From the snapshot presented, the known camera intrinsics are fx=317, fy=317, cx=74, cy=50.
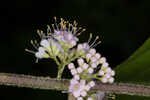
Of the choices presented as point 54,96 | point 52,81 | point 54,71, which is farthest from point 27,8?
point 52,81

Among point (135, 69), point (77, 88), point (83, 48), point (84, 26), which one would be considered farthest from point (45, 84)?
point (84, 26)

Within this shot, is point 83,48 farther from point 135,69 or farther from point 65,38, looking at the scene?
point 135,69

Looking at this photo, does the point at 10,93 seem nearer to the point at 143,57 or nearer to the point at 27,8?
the point at 27,8

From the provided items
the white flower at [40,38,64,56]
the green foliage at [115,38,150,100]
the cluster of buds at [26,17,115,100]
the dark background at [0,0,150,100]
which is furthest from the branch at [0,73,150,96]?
the dark background at [0,0,150,100]

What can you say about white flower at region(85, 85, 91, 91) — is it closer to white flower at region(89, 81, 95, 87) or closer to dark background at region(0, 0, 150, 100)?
white flower at region(89, 81, 95, 87)

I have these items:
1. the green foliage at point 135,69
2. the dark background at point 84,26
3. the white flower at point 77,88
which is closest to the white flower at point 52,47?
the white flower at point 77,88

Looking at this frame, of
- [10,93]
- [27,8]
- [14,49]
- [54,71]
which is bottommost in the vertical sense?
[10,93]
